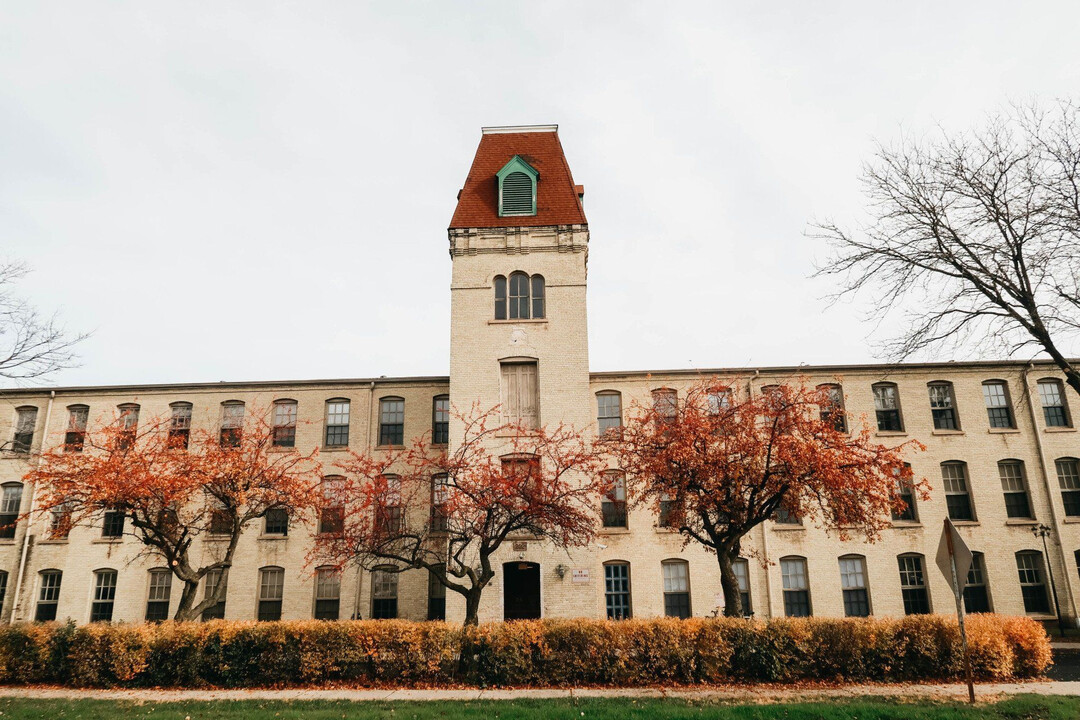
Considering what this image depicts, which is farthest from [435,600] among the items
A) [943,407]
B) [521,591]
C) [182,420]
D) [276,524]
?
[943,407]

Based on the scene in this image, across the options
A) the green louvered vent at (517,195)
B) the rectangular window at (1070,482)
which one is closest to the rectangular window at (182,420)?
the green louvered vent at (517,195)

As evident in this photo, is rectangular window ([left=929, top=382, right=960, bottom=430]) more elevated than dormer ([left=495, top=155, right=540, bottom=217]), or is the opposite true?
dormer ([left=495, top=155, right=540, bottom=217])

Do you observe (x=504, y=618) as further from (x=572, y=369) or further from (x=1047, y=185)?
(x=1047, y=185)

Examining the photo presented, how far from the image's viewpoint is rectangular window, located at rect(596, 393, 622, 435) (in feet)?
83.8

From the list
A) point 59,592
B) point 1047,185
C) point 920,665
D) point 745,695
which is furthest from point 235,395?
point 1047,185

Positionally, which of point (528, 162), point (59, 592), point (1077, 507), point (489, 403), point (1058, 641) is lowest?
point (1058, 641)

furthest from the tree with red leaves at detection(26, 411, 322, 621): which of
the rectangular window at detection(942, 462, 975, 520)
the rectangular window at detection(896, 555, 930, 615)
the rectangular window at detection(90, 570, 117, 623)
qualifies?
the rectangular window at detection(942, 462, 975, 520)

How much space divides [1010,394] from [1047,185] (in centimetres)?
1569

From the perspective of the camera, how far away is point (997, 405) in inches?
1009

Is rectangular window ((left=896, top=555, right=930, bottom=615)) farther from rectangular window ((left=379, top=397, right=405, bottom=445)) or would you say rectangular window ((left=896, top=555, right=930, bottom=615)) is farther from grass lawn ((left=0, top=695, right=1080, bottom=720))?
rectangular window ((left=379, top=397, right=405, bottom=445))

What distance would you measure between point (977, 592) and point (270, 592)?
2629cm

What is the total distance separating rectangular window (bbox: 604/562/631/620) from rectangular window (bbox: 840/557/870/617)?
793 cm

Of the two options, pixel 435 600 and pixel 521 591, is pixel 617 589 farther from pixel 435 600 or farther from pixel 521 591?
pixel 435 600

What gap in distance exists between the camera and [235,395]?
26406 millimetres
